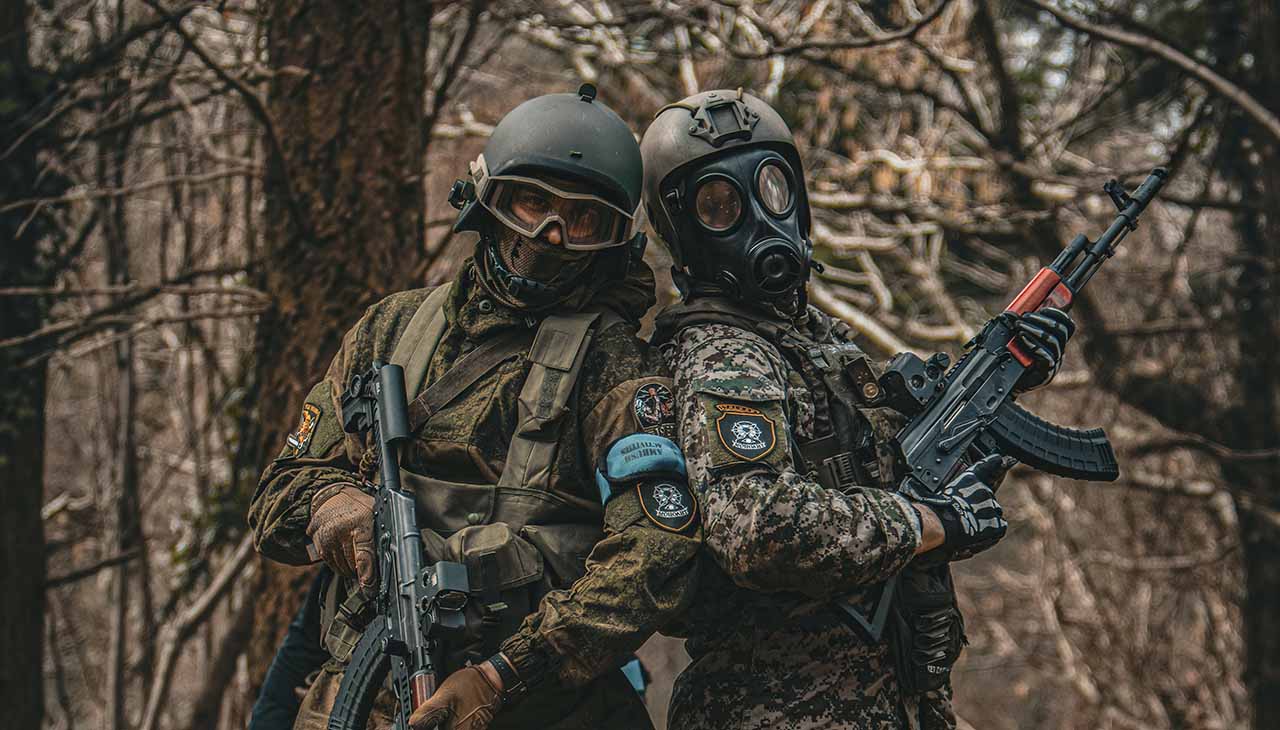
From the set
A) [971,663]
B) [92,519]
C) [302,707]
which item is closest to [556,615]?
[302,707]

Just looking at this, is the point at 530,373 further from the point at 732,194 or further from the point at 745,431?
the point at 732,194

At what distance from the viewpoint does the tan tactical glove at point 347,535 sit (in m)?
2.99

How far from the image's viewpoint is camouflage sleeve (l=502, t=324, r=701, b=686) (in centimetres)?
278

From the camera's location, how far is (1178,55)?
6.64m

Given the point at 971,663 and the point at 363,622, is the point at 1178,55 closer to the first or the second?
the point at 363,622

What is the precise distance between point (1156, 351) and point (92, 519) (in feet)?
31.0

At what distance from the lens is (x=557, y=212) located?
314 centimetres

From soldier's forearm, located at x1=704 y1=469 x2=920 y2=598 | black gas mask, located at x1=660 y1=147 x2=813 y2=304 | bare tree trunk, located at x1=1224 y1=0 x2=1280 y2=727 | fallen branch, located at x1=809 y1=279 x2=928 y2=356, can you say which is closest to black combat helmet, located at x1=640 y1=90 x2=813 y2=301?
black gas mask, located at x1=660 y1=147 x2=813 y2=304

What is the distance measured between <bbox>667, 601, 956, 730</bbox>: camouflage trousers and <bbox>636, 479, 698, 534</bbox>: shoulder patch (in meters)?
0.46

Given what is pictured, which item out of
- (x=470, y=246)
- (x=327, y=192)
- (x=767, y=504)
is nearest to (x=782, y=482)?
(x=767, y=504)

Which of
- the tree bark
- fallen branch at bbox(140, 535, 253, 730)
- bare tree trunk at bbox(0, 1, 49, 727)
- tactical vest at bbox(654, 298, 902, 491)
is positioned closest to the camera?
tactical vest at bbox(654, 298, 902, 491)

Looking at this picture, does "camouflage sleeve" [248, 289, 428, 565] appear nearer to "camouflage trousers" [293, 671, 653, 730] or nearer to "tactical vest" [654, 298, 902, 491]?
"camouflage trousers" [293, 671, 653, 730]

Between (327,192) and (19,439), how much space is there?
2.07 metres

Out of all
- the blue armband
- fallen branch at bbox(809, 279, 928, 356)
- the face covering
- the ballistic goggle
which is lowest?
the blue armband
